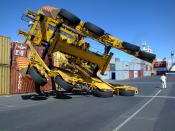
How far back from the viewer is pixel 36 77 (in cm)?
1967

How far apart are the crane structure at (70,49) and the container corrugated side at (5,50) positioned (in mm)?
2438

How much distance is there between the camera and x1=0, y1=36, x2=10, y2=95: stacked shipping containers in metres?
24.5

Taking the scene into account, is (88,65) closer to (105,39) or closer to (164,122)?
(105,39)

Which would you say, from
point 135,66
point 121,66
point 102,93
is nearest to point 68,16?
point 102,93

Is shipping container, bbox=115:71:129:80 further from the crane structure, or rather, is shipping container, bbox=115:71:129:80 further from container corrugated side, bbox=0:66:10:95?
container corrugated side, bbox=0:66:10:95

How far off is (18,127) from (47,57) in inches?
549

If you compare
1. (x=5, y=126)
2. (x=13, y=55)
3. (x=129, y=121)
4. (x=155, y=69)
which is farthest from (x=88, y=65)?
(x=155, y=69)

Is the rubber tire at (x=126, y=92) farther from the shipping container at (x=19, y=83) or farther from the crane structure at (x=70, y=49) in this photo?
the shipping container at (x=19, y=83)

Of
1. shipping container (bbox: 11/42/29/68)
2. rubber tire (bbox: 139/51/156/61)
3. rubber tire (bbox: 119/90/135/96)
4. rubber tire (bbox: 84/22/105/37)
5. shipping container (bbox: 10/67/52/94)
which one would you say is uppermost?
rubber tire (bbox: 84/22/105/37)

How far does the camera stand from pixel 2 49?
81.4 ft

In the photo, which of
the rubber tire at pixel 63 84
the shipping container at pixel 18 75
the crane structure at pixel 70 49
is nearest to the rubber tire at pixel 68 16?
the crane structure at pixel 70 49

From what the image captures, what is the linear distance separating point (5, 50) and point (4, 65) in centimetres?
119

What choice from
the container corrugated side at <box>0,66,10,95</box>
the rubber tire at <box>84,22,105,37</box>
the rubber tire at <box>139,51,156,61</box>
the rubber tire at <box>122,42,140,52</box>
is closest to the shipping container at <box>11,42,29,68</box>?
the container corrugated side at <box>0,66,10,95</box>

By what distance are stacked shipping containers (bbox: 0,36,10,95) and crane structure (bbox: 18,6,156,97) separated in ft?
8.20
